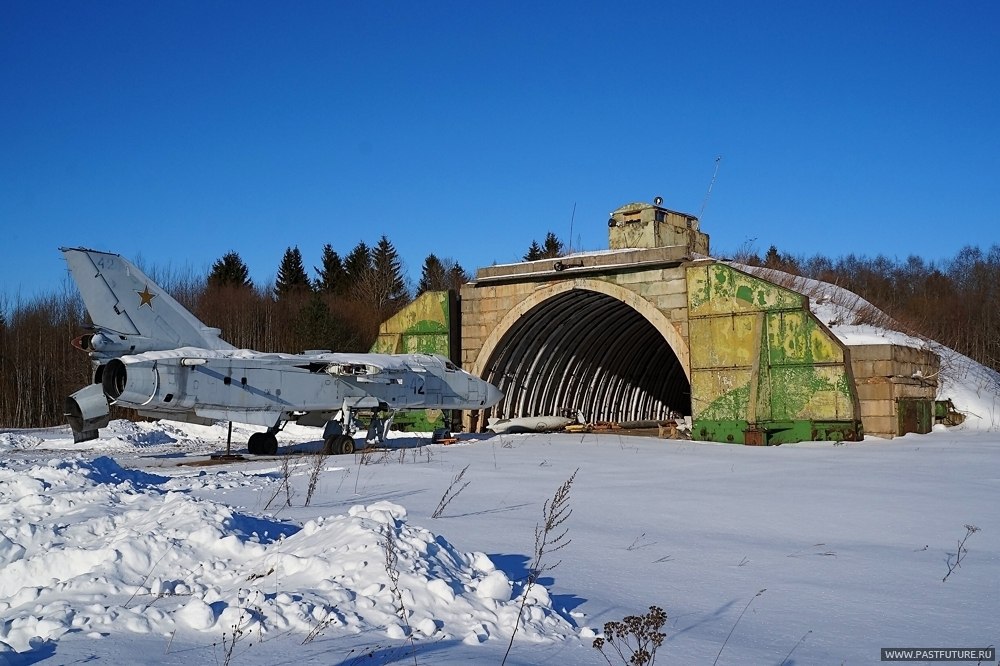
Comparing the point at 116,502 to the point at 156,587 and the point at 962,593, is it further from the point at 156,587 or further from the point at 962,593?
the point at 962,593

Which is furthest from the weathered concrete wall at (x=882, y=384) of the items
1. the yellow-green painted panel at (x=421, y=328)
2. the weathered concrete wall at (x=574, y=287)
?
the yellow-green painted panel at (x=421, y=328)

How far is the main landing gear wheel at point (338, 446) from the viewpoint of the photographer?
787 inches

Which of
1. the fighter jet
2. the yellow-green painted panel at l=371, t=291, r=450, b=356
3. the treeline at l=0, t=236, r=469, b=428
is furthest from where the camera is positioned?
the treeline at l=0, t=236, r=469, b=428

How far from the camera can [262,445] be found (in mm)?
20078

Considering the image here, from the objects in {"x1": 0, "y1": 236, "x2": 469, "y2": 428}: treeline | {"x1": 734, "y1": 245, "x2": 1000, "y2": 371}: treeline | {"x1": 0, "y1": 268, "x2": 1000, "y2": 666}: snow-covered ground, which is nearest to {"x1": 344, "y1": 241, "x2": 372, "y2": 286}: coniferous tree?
{"x1": 0, "y1": 236, "x2": 469, "y2": 428}: treeline

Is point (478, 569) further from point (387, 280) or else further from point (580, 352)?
point (387, 280)

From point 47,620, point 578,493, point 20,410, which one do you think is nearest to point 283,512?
point 578,493

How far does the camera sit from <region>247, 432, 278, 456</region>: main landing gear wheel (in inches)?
788

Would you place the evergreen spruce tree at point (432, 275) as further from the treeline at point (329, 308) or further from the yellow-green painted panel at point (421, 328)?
the yellow-green painted panel at point (421, 328)

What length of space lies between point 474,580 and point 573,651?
95 centimetres

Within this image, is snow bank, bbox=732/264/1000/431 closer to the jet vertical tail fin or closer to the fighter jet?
Answer: the fighter jet

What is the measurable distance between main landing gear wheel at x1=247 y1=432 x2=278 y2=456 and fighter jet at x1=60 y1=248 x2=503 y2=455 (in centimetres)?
2

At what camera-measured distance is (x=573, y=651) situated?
396 cm

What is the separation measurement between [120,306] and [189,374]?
2.09 metres
